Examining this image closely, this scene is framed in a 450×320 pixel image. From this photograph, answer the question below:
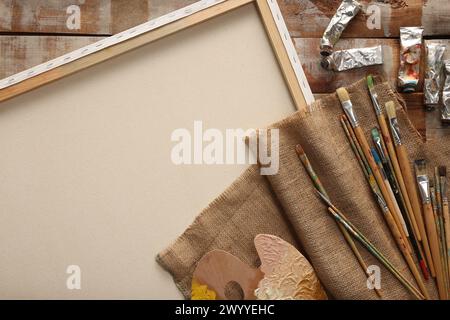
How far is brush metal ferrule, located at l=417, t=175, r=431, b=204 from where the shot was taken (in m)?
0.89

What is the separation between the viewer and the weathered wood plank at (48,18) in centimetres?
95

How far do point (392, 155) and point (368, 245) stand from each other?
0.16m

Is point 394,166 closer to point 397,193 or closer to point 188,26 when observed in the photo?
point 397,193

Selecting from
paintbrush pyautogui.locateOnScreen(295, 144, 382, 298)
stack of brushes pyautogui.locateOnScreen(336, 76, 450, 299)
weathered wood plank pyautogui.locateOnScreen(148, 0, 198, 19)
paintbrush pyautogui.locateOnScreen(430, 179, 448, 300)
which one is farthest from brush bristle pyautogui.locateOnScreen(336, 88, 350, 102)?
weathered wood plank pyautogui.locateOnScreen(148, 0, 198, 19)

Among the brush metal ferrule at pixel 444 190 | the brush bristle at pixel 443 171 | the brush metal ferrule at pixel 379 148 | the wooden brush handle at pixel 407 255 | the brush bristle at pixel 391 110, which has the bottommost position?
the wooden brush handle at pixel 407 255

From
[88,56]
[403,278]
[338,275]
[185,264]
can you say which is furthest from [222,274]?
[88,56]

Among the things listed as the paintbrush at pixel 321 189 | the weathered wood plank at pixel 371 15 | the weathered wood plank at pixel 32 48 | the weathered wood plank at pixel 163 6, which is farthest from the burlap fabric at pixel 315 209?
the weathered wood plank at pixel 32 48

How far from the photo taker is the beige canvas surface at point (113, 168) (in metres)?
0.90

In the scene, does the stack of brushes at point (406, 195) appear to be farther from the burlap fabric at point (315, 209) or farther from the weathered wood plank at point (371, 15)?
the weathered wood plank at point (371, 15)

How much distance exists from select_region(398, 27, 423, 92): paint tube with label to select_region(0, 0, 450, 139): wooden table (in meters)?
0.02

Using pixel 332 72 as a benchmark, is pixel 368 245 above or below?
below

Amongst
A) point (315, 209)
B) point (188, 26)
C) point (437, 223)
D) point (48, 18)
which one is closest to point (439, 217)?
point (437, 223)

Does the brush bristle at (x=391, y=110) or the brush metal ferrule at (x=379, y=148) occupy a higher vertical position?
the brush bristle at (x=391, y=110)

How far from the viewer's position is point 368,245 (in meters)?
0.88
